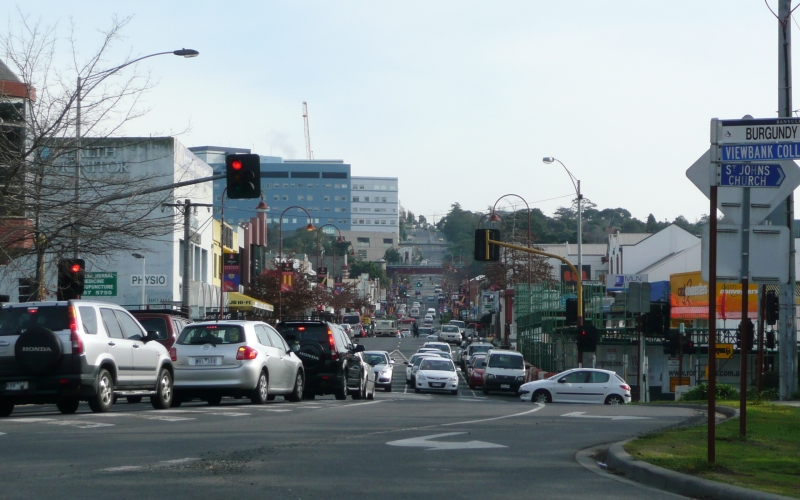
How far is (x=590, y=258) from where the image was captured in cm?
10419

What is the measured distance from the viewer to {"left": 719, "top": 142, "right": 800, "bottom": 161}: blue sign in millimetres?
10273

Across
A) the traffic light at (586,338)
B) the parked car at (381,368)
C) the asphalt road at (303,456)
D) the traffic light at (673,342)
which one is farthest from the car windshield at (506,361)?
the asphalt road at (303,456)

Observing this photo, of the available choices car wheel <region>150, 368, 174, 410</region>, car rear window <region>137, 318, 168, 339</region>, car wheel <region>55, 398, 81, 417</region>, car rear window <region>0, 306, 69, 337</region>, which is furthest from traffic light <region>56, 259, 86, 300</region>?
car rear window <region>0, 306, 69, 337</region>

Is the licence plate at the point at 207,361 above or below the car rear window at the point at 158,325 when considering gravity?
below

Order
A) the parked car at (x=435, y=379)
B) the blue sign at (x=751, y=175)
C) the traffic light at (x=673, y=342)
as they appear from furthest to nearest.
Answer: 1. the parked car at (x=435, y=379)
2. the traffic light at (x=673, y=342)
3. the blue sign at (x=751, y=175)

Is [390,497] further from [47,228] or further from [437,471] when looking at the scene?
[47,228]

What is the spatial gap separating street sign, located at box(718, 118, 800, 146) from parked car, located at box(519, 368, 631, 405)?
2065cm

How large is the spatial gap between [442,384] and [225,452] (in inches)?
1083

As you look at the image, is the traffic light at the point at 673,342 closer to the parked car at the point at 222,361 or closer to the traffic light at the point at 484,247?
the traffic light at the point at 484,247

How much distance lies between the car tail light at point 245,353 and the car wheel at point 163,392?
1308mm

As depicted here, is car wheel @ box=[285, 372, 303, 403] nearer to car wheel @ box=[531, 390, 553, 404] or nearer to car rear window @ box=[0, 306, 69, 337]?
car rear window @ box=[0, 306, 69, 337]

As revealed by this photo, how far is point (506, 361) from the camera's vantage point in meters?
40.0

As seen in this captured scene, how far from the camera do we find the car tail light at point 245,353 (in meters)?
18.5

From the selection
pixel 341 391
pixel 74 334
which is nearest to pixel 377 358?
pixel 341 391
